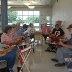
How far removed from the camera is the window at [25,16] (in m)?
18.2

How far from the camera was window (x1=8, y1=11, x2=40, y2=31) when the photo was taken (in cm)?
1822

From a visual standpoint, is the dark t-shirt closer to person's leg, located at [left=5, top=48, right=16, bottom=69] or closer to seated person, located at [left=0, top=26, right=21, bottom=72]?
seated person, located at [left=0, top=26, right=21, bottom=72]

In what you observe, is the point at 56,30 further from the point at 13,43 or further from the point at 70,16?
the point at 13,43

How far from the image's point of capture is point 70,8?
25.2 feet

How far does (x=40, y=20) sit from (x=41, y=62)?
12.1 metres

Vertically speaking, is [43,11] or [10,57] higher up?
[43,11]

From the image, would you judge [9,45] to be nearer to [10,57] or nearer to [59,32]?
[10,57]

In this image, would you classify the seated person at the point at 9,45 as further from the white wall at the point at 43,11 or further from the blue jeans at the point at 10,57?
the white wall at the point at 43,11

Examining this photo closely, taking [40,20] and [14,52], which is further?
[40,20]

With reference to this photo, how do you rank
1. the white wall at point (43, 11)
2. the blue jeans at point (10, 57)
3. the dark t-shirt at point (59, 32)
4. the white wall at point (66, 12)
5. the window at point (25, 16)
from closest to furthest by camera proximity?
the blue jeans at point (10, 57), the dark t-shirt at point (59, 32), the white wall at point (66, 12), the white wall at point (43, 11), the window at point (25, 16)

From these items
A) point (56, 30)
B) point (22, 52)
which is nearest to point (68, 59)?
point (22, 52)

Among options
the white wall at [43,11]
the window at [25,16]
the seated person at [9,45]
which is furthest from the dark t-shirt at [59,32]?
the window at [25,16]

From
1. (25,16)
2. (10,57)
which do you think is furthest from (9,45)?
(25,16)

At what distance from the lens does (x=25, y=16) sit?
734 inches
